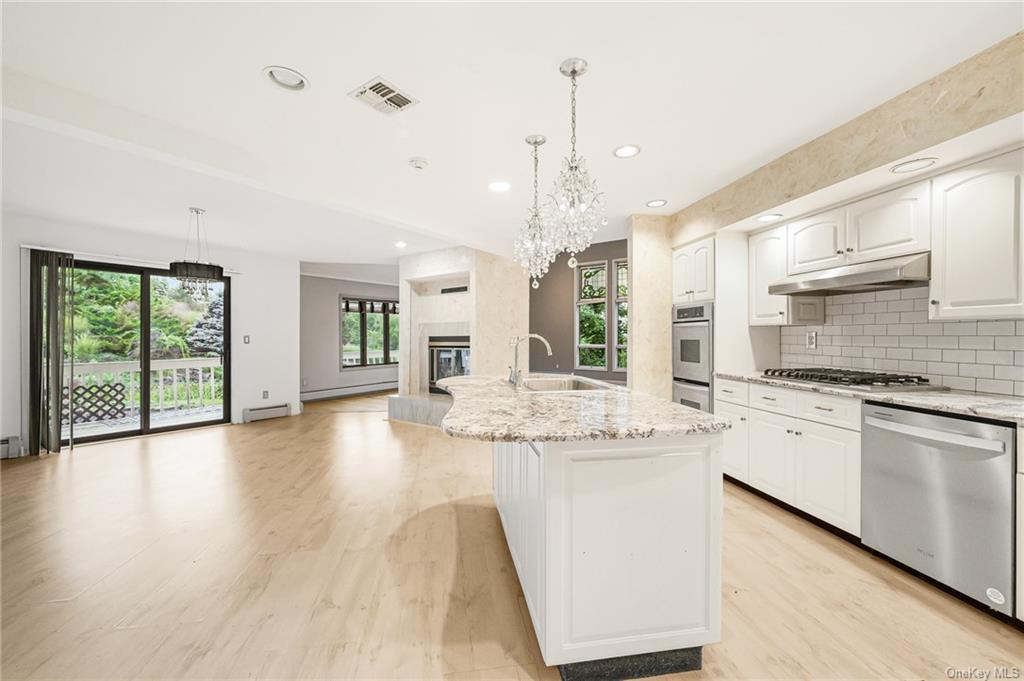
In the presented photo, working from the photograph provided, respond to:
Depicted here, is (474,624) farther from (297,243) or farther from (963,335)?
(297,243)

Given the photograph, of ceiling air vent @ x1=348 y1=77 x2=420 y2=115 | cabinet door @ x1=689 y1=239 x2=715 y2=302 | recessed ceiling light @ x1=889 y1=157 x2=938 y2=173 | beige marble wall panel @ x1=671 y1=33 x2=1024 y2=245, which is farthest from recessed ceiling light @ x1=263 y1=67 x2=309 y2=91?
cabinet door @ x1=689 y1=239 x2=715 y2=302

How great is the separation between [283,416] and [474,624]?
5.77 m

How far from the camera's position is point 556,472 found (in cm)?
144

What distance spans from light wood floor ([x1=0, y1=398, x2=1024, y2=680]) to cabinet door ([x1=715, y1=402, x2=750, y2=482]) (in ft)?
0.58

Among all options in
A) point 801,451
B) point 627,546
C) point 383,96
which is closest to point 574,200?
point 383,96

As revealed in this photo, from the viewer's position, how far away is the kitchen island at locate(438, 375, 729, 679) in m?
1.45

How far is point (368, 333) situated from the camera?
9086 millimetres

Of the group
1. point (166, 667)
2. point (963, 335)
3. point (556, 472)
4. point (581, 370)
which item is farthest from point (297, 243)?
point (963, 335)

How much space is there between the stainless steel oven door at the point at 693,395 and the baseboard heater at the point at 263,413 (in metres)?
5.64

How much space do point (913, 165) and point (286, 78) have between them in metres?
3.21

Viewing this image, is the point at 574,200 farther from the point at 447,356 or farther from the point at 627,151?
the point at 447,356

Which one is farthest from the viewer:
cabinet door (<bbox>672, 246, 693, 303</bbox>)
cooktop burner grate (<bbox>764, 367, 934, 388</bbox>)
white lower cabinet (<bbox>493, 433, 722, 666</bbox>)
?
cabinet door (<bbox>672, 246, 693, 303</bbox>)

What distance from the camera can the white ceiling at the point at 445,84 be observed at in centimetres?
163

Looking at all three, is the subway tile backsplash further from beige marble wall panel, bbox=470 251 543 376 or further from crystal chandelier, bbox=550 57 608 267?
beige marble wall panel, bbox=470 251 543 376
